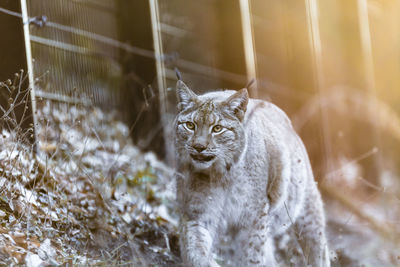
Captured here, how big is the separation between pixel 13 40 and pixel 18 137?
1.26 metres

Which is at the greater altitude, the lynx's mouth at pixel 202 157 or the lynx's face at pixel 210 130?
the lynx's face at pixel 210 130

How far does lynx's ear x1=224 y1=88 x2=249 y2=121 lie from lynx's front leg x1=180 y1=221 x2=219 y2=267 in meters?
0.95

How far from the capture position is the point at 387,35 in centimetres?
1371

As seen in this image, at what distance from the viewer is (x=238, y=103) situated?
17.9 ft

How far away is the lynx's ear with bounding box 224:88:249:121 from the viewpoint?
5445 millimetres

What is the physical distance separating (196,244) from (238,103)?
119 centimetres

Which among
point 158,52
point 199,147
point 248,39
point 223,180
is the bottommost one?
point 223,180

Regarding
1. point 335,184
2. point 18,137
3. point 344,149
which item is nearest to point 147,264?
point 18,137

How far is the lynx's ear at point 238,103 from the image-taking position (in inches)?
214

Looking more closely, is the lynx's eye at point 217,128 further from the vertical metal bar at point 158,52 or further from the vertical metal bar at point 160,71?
the vertical metal bar at point 158,52

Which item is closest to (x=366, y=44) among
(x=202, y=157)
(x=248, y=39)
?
(x=248, y=39)

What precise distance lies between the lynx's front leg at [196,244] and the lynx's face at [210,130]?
0.48 meters

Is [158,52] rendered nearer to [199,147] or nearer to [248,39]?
[248,39]

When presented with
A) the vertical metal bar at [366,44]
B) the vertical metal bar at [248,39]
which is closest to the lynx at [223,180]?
the vertical metal bar at [248,39]
